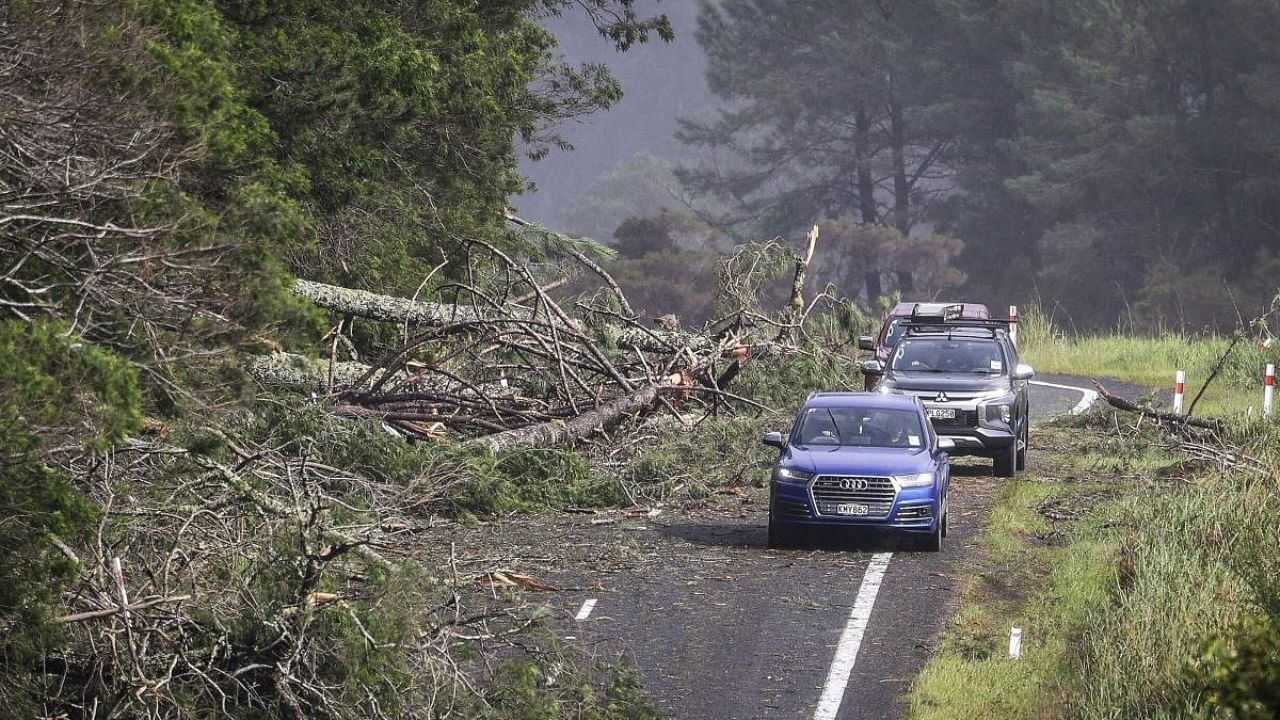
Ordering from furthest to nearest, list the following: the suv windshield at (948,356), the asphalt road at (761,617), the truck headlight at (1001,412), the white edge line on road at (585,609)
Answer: the suv windshield at (948,356) < the truck headlight at (1001,412) < the white edge line on road at (585,609) < the asphalt road at (761,617)

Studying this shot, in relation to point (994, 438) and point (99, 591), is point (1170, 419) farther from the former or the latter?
point (99, 591)

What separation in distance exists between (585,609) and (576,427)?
627cm

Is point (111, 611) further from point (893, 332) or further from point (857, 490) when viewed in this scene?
point (893, 332)

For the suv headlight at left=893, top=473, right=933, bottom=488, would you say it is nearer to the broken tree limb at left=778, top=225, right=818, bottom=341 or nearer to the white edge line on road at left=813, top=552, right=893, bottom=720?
the white edge line on road at left=813, top=552, right=893, bottom=720

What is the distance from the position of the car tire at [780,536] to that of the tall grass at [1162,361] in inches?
493

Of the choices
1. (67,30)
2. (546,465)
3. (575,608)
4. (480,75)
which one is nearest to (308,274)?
(480,75)

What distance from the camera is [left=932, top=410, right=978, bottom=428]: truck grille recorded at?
2069 cm

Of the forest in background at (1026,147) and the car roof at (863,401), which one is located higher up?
the car roof at (863,401)

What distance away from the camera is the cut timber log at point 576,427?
18156mm

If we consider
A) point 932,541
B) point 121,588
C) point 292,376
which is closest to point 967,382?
point 932,541

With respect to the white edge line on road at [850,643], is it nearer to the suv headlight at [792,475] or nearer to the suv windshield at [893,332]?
the suv headlight at [792,475]

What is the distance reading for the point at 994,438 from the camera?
20.5 meters

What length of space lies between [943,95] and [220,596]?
6002 cm

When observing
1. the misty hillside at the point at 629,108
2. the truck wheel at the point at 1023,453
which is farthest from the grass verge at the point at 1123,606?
the misty hillside at the point at 629,108
